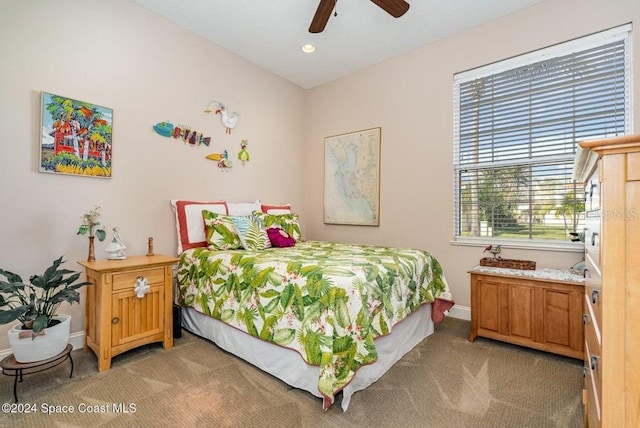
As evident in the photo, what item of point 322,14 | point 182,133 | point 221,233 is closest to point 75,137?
point 182,133

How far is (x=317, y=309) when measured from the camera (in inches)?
68.6

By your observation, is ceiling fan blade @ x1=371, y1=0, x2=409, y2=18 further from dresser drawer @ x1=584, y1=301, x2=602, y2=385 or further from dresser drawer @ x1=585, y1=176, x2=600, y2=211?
dresser drawer @ x1=584, y1=301, x2=602, y2=385

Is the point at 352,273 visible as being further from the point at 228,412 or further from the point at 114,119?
the point at 114,119

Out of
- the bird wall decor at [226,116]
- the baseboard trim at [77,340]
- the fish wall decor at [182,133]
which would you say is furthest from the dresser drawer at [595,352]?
the bird wall decor at [226,116]

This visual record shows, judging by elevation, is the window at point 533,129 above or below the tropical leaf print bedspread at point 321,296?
above

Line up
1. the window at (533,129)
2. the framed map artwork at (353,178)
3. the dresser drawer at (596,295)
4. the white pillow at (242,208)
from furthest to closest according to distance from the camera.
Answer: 1. the framed map artwork at (353,178)
2. the white pillow at (242,208)
3. the window at (533,129)
4. the dresser drawer at (596,295)

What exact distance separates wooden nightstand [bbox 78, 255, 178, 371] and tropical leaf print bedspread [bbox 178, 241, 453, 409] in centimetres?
29

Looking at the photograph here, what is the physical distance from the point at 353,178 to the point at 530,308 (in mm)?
2345

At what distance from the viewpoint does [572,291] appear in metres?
2.20

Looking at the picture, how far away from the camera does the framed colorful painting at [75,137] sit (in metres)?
2.26

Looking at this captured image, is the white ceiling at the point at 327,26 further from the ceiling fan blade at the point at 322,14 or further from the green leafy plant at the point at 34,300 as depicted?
the green leafy plant at the point at 34,300

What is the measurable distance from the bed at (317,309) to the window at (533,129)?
95 cm

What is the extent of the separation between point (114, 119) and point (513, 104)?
3.64 metres

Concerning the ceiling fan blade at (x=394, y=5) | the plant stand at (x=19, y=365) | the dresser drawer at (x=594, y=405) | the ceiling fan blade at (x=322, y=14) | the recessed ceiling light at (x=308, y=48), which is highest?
the recessed ceiling light at (x=308, y=48)
